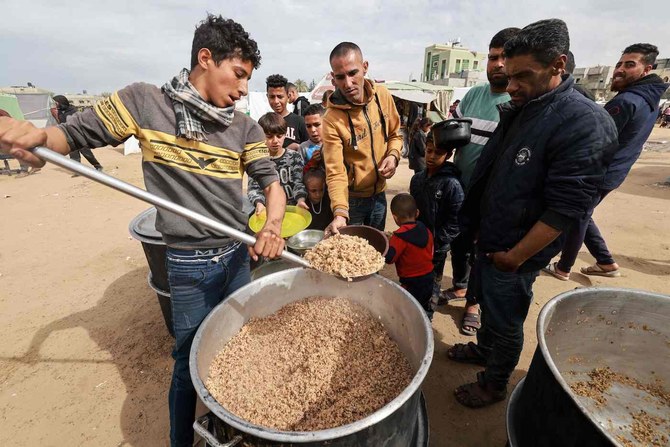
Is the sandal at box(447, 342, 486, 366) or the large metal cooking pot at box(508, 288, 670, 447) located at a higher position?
the large metal cooking pot at box(508, 288, 670, 447)

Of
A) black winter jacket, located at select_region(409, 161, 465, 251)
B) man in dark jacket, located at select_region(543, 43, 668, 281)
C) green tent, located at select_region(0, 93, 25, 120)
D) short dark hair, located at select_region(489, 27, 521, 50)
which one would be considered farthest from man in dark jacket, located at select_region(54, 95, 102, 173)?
man in dark jacket, located at select_region(543, 43, 668, 281)

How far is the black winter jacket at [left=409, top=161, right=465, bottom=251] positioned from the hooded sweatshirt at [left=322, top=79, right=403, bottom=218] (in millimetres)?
562

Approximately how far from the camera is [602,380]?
1985mm

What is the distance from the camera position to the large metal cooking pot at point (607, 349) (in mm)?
1586

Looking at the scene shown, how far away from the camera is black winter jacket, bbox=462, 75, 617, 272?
5.11 feet

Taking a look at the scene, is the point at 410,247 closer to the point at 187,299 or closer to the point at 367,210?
the point at 367,210

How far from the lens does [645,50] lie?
135 inches

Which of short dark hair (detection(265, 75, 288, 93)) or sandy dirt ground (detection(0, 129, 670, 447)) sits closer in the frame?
sandy dirt ground (detection(0, 129, 670, 447))

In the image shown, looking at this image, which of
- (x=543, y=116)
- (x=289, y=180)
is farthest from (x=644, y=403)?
(x=289, y=180)

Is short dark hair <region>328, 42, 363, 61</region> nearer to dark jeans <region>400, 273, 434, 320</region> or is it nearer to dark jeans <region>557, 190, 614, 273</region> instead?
dark jeans <region>400, 273, 434, 320</region>

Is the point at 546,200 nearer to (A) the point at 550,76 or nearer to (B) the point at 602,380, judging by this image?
(A) the point at 550,76

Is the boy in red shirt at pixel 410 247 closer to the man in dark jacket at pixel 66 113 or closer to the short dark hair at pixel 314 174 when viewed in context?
the short dark hair at pixel 314 174

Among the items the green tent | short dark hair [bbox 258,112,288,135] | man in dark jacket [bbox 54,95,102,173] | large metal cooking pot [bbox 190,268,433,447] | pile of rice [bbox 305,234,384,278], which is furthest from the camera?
the green tent

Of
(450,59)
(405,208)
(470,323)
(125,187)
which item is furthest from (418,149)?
(450,59)
